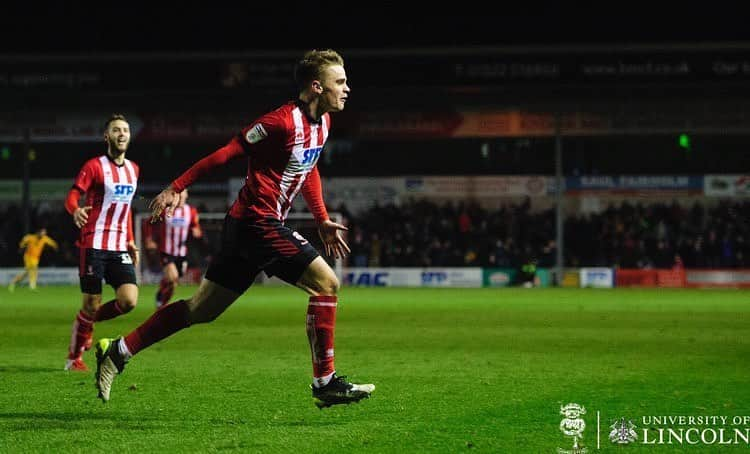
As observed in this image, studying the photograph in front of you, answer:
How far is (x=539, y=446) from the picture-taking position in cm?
581

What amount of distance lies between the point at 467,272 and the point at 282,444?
29.2 metres

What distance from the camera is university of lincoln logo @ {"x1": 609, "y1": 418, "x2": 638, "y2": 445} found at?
5.91 meters

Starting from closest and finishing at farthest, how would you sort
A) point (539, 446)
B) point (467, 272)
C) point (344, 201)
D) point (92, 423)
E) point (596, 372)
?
1. point (539, 446)
2. point (92, 423)
3. point (596, 372)
4. point (467, 272)
5. point (344, 201)

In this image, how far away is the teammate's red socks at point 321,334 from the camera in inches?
269

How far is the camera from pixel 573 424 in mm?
6434

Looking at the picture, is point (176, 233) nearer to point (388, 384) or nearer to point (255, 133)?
Answer: point (388, 384)

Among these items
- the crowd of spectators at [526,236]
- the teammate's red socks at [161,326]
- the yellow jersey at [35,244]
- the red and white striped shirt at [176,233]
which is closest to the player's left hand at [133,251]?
the teammate's red socks at [161,326]

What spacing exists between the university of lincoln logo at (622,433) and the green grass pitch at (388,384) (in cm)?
8

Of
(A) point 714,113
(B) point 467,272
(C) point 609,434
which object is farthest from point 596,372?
(A) point 714,113

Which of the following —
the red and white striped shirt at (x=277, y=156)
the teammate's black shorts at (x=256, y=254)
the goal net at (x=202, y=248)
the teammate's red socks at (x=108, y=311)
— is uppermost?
the red and white striped shirt at (x=277, y=156)

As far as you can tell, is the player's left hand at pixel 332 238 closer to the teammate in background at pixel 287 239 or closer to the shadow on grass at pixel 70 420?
the teammate in background at pixel 287 239

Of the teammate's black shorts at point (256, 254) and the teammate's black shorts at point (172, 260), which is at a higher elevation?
the teammate's black shorts at point (256, 254)

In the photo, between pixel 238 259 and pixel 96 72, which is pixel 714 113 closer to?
pixel 96 72

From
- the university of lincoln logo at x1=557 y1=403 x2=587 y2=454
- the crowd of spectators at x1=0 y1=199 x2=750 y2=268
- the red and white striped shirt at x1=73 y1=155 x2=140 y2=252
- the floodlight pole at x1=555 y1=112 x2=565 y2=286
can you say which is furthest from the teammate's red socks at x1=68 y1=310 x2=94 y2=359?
the crowd of spectators at x1=0 y1=199 x2=750 y2=268
